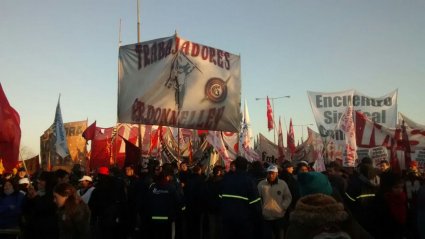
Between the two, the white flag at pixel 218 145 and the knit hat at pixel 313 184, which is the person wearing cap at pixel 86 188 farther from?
the white flag at pixel 218 145

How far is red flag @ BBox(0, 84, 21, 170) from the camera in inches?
372

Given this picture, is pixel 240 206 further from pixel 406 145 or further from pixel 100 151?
pixel 100 151

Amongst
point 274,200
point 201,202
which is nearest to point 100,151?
point 201,202

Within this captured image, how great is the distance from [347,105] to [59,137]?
1350 cm

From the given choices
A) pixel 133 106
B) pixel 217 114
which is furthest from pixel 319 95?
pixel 133 106

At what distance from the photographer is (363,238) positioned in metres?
3.69

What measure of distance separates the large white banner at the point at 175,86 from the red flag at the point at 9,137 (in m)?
6.12

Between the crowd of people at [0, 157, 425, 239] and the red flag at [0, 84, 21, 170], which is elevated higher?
the red flag at [0, 84, 21, 170]

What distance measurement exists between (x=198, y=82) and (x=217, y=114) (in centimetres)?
148

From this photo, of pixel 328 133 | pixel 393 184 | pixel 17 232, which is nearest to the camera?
pixel 393 184

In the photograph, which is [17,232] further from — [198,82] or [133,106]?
[198,82]

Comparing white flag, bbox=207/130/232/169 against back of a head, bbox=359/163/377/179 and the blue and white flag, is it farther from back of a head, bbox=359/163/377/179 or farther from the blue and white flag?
back of a head, bbox=359/163/377/179

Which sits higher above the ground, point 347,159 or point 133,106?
point 133,106

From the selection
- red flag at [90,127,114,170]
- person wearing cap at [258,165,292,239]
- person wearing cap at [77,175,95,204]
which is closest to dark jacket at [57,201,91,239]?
person wearing cap at [77,175,95,204]
